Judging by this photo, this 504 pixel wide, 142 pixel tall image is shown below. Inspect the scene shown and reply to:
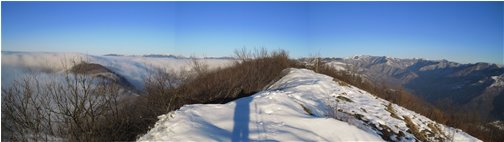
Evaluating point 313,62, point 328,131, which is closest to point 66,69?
point 328,131

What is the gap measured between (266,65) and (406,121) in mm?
15823

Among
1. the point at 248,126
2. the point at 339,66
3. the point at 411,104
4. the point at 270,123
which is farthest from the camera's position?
the point at 339,66

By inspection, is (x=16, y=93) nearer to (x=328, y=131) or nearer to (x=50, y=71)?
(x=50, y=71)

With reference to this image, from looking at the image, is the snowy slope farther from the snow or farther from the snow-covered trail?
the snow

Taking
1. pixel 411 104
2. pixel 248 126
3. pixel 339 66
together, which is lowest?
pixel 411 104

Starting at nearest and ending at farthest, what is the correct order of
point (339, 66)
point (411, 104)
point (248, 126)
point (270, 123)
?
point (248, 126), point (270, 123), point (411, 104), point (339, 66)

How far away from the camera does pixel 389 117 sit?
13719 mm

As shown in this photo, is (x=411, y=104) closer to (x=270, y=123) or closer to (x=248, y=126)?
(x=270, y=123)

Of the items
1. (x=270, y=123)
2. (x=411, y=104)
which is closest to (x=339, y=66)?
(x=411, y=104)

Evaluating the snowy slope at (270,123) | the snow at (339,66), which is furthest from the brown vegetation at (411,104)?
the snowy slope at (270,123)

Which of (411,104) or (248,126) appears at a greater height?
(248,126)

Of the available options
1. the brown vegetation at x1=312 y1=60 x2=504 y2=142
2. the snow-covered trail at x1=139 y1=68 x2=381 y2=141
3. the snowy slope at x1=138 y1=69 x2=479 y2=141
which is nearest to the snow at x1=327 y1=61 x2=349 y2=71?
the brown vegetation at x1=312 y1=60 x2=504 y2=142

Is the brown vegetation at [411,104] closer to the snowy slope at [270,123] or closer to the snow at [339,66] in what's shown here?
the snow at [339,66]

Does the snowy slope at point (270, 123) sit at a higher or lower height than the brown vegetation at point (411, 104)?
higher
